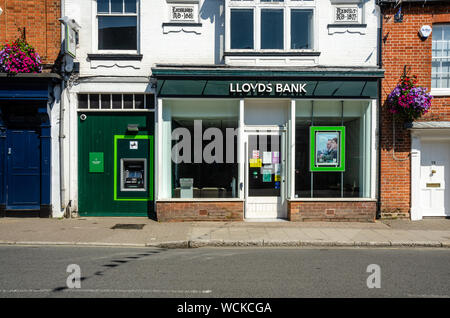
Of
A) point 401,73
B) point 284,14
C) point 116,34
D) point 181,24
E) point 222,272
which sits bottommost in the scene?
point 222,272

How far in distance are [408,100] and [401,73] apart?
44.0 inches

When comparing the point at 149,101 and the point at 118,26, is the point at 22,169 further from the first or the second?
the point at 118,26

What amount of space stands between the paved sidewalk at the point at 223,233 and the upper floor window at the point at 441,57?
409 centimetres

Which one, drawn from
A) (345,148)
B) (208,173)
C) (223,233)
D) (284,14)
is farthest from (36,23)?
(345,148)

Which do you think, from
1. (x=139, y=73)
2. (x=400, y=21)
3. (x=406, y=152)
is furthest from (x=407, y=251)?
(x=139, y=73)

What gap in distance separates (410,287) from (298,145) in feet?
20.3

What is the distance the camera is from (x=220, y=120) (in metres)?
11.6

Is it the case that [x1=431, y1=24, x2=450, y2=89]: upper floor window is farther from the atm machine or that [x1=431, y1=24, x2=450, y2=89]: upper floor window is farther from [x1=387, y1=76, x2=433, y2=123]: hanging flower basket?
the atm machine

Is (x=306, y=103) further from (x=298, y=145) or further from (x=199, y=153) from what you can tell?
(x=199, y=153)

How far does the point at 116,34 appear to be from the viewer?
1162cm

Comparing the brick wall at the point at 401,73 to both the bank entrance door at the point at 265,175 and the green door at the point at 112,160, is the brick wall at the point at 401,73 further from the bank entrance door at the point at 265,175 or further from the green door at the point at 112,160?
the green door at the point at 112,160

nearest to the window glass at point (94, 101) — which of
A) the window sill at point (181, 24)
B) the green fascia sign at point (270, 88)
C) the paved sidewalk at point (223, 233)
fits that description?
the green fascia sign at point (270, 88)

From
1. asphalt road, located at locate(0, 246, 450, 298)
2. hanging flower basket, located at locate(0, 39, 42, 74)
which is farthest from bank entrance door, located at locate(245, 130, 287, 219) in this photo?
hanging flower basket, located at locate(0, 39, 42, 74)

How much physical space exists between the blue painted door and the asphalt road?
3499 mm
